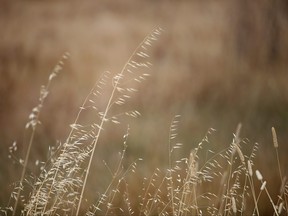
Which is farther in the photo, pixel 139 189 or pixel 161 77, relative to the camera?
pixel 161 77

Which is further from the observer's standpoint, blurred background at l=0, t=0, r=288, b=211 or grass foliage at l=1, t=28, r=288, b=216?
blurred background at l=0, t=0, r=288, b=211

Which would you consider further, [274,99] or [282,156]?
[274,99]

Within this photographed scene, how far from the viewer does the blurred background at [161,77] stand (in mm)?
4270

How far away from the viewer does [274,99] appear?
502 cm

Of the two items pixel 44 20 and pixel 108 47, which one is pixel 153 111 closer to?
pixel 108 47

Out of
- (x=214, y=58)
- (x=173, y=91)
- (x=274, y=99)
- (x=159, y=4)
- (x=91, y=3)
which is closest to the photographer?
(x=274, y=99)

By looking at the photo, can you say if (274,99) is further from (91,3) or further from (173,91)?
(91,3)

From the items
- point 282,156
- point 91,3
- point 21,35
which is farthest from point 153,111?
point 91,3

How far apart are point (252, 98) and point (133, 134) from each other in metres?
1.34

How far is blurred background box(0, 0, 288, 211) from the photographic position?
4.27 m

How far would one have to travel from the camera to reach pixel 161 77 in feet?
20.0

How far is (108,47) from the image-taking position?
7.17m

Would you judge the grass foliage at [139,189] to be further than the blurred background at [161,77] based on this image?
No

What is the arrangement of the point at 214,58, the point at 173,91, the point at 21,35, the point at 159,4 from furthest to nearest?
the point at 159,4, the point at 21,35, the point at 214,58, the point at 173,91
